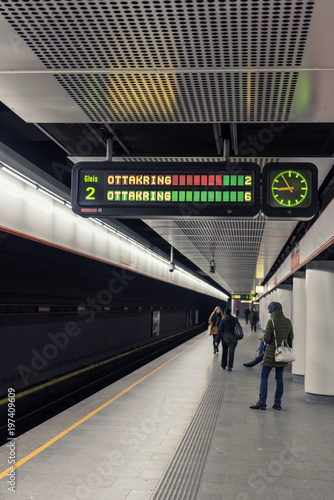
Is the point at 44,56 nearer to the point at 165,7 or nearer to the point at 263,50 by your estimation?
the point at 165,7

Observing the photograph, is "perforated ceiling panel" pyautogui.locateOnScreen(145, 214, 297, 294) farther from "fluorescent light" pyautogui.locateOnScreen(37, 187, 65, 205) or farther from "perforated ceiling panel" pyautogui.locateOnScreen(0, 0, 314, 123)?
"perforated ceiling panel" pyautogui.locateOnScreen(0, 0, 314, 123)

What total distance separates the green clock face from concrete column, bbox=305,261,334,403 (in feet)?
16.1

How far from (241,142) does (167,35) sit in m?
3.57

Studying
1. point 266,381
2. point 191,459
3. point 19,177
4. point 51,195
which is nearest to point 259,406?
point 266,381

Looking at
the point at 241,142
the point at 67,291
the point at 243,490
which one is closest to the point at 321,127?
the point at 241,142

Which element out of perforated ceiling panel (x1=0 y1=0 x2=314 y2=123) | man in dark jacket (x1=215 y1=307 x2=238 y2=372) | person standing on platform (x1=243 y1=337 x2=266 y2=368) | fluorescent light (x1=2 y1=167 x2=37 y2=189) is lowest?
person standing on platform (x1=243 y1=337 x2=266 y2=368)

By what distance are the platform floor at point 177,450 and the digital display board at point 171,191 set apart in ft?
7.86

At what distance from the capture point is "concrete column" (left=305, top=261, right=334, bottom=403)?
30.6ft

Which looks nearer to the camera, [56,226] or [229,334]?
[56,226]

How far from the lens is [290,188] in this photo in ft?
16.7

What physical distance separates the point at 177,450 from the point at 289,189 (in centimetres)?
300

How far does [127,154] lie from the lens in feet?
21.3

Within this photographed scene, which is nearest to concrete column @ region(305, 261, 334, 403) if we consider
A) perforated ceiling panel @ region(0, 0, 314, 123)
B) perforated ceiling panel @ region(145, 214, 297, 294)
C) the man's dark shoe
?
perforated ceiling panel @ region(145, 214, 297, 294)

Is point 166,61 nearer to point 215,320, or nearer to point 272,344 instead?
point 272,344
